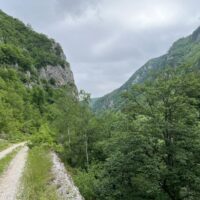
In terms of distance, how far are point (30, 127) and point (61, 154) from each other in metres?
50.4

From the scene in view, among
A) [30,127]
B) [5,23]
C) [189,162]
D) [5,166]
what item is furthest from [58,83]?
[189,162]

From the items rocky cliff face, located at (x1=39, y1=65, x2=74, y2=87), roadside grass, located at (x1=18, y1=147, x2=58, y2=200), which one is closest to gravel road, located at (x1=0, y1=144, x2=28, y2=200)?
roadside grass, located at (x1=18, y1=147, x2=58, y2=200)

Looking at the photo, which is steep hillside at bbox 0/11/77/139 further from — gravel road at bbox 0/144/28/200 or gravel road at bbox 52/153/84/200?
gravel road at bbox 52/153/84/200

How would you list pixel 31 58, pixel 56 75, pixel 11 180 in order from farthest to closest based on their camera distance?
pixel 56 75, pixel 31 58, pixel 11 180

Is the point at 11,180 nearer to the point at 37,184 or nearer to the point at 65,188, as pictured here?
the point at 37,184

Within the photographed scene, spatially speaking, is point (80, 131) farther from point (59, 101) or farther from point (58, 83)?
point (58, 83)

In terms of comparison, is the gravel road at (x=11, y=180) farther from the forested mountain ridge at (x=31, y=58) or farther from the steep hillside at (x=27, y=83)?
the forested mountain ridge at (x=31, y=58)

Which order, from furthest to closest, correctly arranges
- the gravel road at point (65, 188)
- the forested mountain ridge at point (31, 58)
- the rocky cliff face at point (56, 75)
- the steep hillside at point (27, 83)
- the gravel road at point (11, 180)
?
the rocky cliff face at point (56, 75) → the forested mountain ridge at point (31, 58) → the steep hillside at point (27, 83) → the gravel road at point (11, 180) → the gravel road at point (65, 188)

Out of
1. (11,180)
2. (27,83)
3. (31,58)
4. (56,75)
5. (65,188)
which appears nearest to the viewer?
(65,188)

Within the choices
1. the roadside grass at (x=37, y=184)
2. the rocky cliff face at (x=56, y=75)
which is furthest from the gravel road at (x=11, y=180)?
the rocky cliff face at (x=56, y=75)

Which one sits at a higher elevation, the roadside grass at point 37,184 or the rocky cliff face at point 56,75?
the rocky cliff face at point 56,75

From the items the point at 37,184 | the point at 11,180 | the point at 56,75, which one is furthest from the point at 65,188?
the point at 56,75

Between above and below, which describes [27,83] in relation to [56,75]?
below

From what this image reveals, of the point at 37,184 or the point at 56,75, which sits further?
the point at 56,75
